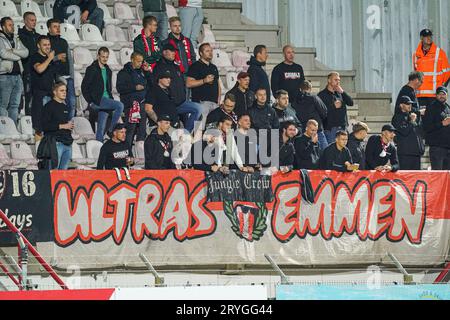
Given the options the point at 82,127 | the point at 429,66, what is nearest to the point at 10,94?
the point at 82,127

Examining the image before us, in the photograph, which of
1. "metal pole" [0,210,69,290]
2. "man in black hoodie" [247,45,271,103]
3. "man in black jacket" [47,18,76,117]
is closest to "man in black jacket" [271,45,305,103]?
"man in black hoodie" [247,45,271,103]

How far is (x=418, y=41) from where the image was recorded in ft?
82.9

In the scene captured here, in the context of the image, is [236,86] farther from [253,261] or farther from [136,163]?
[253,261]

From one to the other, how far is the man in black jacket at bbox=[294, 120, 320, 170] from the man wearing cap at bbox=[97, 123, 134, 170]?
2.46m

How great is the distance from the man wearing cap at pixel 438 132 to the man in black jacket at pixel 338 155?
221 cm

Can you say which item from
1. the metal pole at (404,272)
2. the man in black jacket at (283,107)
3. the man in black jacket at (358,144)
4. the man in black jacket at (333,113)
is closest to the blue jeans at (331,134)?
the man in black jacket at (333,113)

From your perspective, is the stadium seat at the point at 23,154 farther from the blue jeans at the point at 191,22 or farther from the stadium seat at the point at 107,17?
the blue jeans at the point at 191,22

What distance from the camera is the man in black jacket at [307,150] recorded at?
19750mm

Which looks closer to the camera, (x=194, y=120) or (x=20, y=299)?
(x=20, y=299)

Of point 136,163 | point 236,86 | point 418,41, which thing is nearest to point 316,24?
point 418,41

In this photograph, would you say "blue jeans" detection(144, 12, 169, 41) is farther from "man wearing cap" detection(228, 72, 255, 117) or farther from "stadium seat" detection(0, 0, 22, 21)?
"stadium seat" detection(0, 0, 22, 21)

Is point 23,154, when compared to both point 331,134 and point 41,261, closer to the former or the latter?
point 41,261
